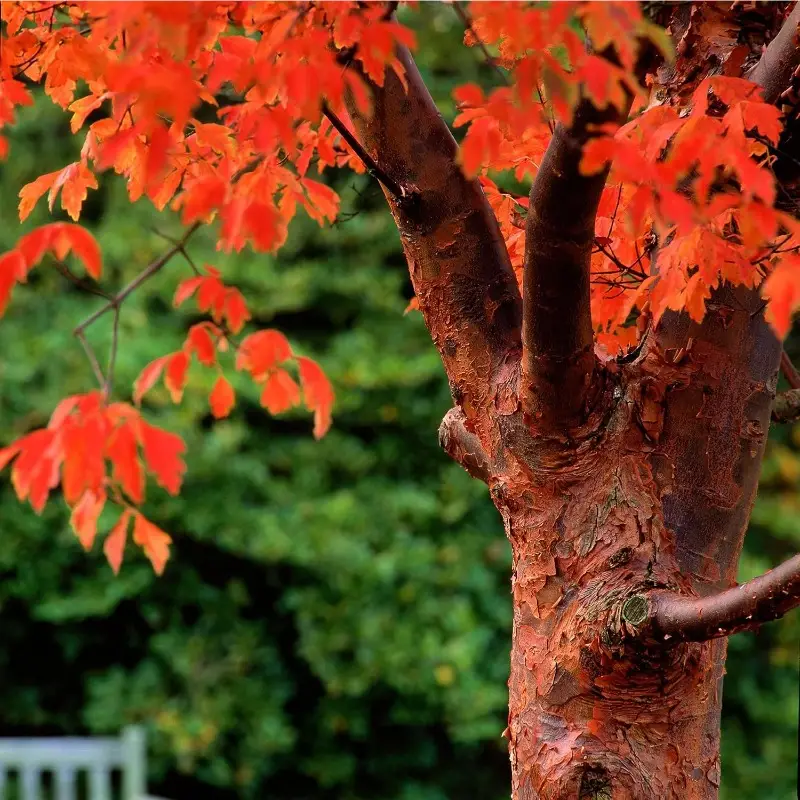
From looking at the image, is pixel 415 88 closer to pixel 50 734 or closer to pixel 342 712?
pixel 342 712

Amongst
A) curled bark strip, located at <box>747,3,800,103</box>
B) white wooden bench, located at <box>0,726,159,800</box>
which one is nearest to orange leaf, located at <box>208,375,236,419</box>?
curled bark strip, located at <box>747,3,800,103</box>

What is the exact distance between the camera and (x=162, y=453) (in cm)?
105

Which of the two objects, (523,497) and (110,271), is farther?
(110,271)

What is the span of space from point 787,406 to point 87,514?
1.21 meters

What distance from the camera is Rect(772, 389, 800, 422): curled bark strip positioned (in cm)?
175

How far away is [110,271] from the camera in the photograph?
429cm

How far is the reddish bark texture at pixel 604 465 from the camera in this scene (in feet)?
4.87

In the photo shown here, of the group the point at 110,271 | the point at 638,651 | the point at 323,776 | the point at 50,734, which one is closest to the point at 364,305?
the point at 110,271

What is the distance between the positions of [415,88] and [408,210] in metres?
0.20

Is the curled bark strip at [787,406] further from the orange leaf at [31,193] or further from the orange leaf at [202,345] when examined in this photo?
the orange leaf at [31,193]

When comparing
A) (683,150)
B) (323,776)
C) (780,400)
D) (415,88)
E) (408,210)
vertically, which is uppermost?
(415,88)

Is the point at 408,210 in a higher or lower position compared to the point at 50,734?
higher

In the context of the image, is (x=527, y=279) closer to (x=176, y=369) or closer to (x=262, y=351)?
(x=262, y=351)

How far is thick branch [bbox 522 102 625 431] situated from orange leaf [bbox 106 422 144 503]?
0.60m
